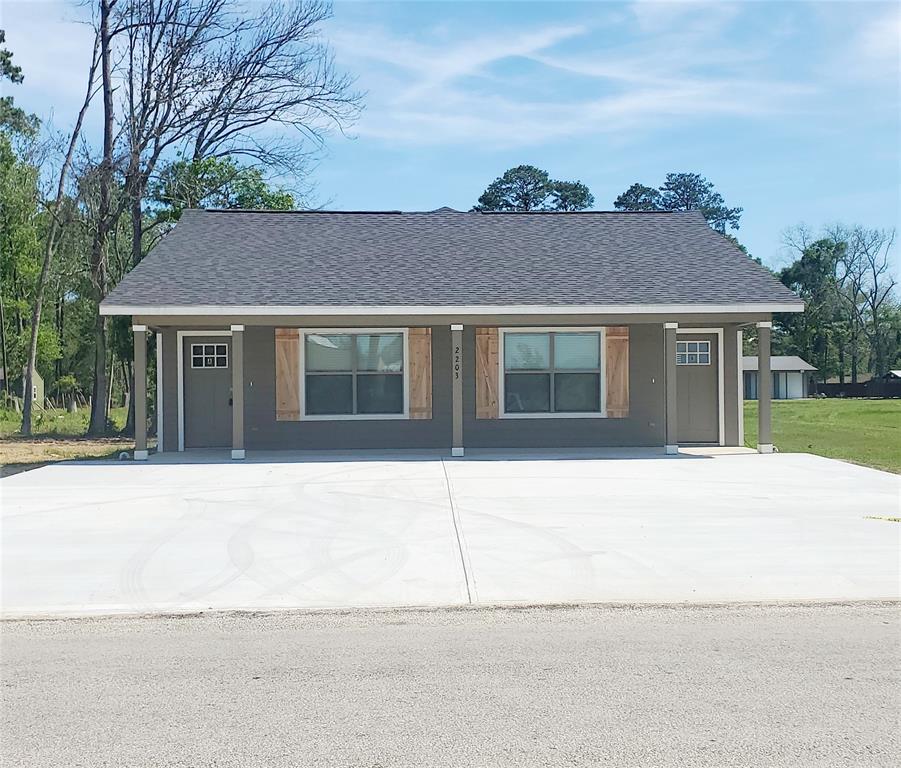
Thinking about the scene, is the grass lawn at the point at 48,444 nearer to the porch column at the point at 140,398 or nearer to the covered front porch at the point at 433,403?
the porch column at the point at 140,398

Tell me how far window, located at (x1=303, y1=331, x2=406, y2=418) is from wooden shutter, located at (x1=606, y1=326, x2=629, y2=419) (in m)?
4.05

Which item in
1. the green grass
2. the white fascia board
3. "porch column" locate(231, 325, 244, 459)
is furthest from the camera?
the green grass

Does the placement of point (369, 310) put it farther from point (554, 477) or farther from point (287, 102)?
point (287, 102)

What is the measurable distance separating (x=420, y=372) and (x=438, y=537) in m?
8.95

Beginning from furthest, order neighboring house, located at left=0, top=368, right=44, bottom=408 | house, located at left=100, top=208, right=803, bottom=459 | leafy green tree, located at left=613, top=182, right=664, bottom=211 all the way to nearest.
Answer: leafy green tree, located at left=613, top=182, right=664, bottom=211 < neighboring house, located at left=0, top=368, right=44, bottom=408 < house, located at left=100, top=208, right=803, bottom=459

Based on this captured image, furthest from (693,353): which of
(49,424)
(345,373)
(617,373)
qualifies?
(49,424)

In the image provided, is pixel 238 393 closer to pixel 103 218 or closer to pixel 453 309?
pixel 453 309

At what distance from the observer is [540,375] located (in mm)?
17781

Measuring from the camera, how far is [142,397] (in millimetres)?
16234

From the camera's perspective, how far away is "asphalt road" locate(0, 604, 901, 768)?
13.3 ft

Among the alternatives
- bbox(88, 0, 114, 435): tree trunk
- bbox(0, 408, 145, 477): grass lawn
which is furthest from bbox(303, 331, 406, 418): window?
bbox(88, 0, 114, 435): tree trunk

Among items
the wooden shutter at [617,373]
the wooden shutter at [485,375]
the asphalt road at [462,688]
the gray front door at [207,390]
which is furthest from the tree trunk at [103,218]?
→ the asphalt road at [462,688]

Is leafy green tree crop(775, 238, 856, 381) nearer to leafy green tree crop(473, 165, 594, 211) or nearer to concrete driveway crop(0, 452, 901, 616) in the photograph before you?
leafy green tree crop(473, 165, 594, 211)

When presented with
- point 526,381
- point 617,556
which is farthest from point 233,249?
point 617,556
